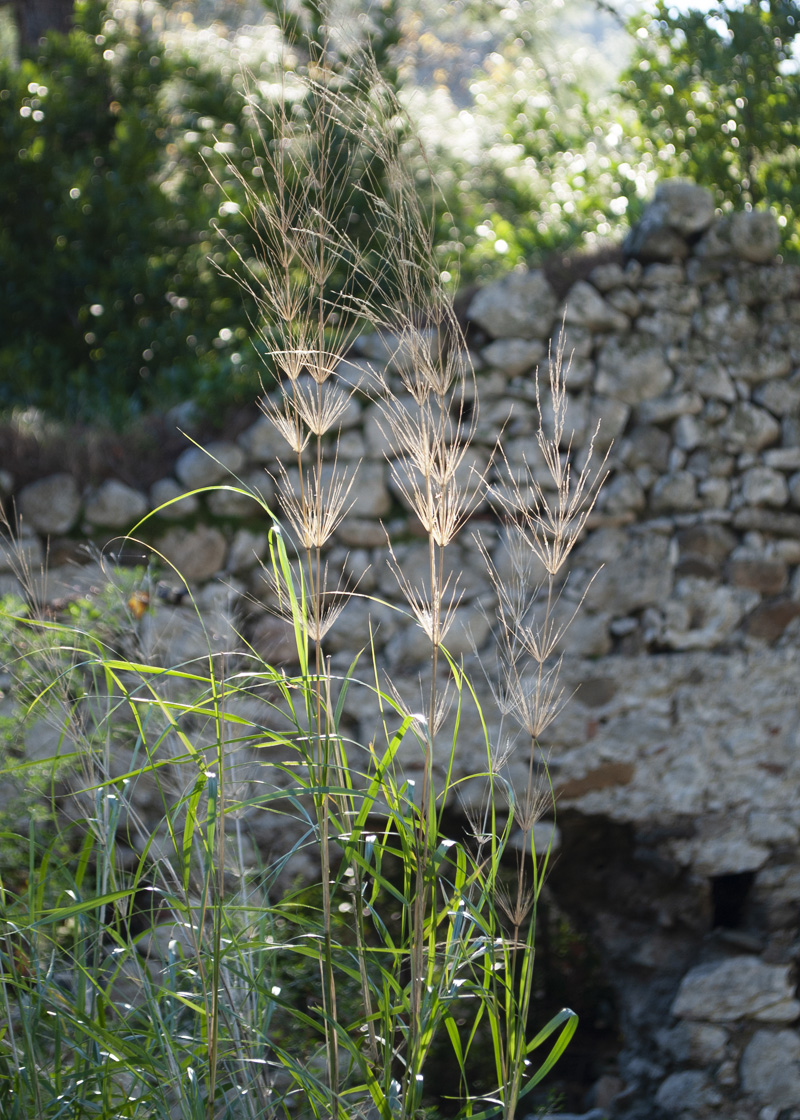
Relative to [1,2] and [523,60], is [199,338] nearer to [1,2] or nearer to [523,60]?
[1,2]

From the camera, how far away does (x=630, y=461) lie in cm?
373

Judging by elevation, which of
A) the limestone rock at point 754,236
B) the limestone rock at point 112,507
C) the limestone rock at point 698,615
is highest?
the limestone rock at point 754,236

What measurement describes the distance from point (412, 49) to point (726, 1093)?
11287mm

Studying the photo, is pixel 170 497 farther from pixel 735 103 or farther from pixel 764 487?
pixel 735 103

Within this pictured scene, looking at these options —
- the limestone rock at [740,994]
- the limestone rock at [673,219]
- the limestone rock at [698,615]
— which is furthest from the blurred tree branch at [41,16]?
the limestone rock at [740,994]

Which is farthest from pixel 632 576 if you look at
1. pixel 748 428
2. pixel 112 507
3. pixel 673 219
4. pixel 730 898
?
pixel 112 507

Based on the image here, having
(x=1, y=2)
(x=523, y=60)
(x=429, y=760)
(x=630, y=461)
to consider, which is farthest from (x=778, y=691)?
(x=523, y=60)

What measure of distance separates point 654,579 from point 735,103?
294 centimetres

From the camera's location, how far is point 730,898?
141 inches

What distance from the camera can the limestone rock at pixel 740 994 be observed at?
3.17 metres

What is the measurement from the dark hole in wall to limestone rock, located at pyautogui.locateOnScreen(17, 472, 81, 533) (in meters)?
2.77

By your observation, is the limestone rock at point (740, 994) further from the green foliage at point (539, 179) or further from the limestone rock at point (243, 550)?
the green foliage at point (539, 179)

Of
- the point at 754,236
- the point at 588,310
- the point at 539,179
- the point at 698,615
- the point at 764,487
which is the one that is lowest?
the point at 698,615

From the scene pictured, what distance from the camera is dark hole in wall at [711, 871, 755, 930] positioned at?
3.52 metres
